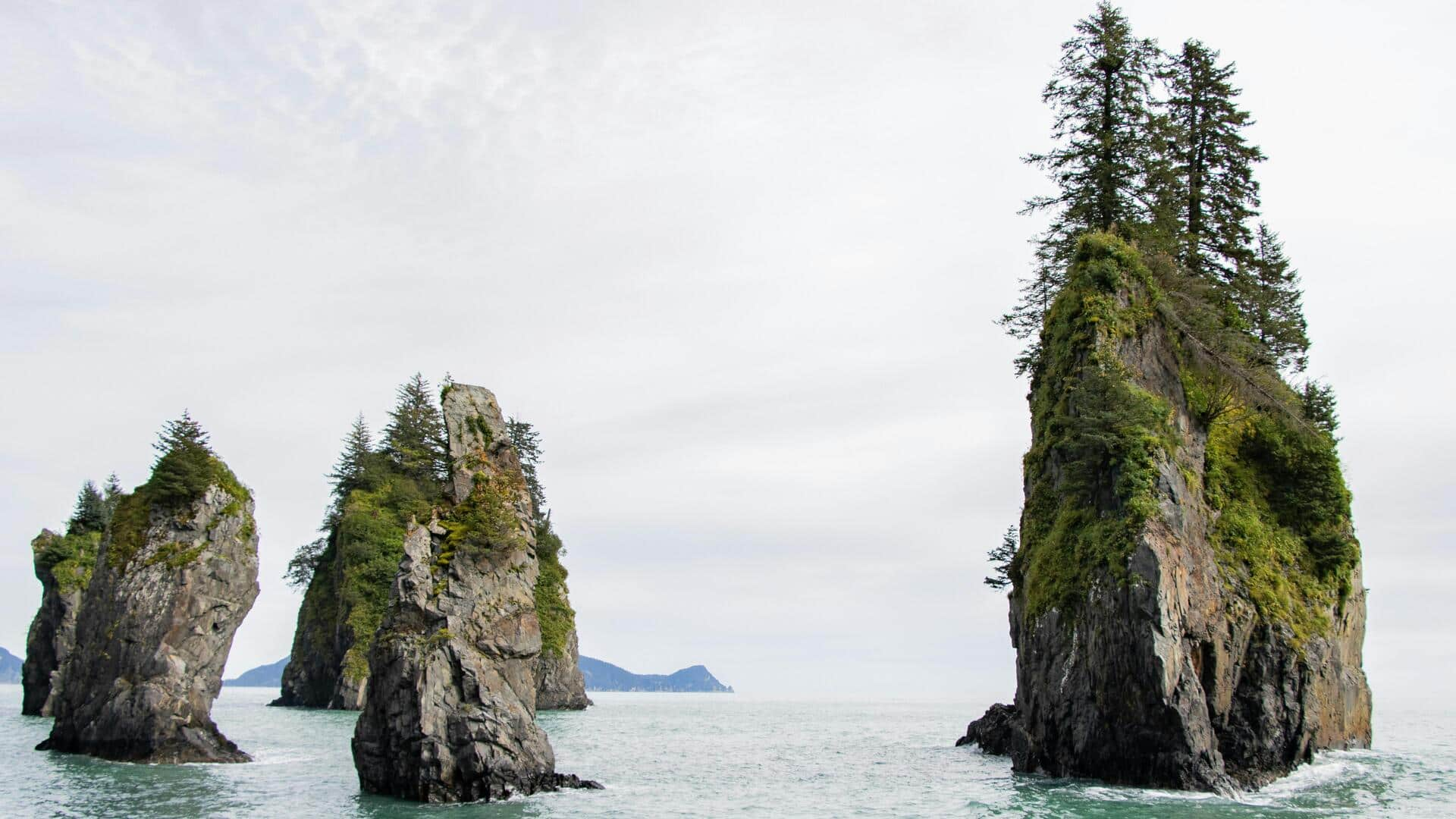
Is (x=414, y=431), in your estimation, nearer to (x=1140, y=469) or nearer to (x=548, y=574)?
(x=548, y=574)

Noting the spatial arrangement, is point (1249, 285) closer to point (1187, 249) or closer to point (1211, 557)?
point (1187, 249)

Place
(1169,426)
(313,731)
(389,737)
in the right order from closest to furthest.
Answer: (389,737) < (1169,426) < (313,731)

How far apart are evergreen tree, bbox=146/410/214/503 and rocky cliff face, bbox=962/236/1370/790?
3134 centimetres

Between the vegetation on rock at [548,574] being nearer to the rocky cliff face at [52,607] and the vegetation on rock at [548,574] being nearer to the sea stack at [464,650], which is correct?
the rocky cliff face at [52,607]

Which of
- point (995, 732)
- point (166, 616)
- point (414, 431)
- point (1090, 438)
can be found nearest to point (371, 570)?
point (414, 431)

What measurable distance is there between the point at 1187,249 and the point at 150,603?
42508 mm

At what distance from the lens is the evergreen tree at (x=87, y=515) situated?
7031 cm

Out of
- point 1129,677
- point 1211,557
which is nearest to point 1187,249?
point 1211,557

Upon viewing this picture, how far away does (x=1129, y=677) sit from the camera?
29.6 m

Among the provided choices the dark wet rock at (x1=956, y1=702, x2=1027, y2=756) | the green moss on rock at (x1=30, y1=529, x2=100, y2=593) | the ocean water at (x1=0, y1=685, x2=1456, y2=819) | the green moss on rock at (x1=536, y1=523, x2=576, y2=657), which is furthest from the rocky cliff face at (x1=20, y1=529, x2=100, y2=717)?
the dark wet rock at (x1=956, y1=702, x2=1027, y2=756)

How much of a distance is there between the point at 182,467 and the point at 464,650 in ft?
64.1

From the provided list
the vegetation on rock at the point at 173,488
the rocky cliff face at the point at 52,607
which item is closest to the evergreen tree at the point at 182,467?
the vegetation on rock at the point at 173,488

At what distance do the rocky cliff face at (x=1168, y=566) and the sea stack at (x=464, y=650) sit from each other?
1565 centimetres

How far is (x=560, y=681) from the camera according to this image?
86.4m
